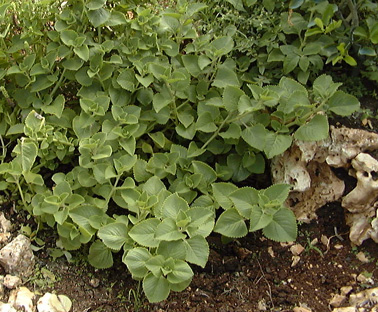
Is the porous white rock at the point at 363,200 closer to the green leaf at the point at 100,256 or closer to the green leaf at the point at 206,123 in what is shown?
the green leaf at the point at 206,123

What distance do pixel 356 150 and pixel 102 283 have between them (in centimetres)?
132

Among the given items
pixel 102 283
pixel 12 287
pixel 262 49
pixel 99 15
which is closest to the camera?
pixel 12 287

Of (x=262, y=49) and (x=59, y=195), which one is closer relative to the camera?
(x=59, y=195)

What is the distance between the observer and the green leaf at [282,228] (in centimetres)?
210

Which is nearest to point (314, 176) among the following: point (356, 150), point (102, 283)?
point (356, 150)

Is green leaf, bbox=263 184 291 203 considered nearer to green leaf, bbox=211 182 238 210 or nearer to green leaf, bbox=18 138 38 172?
green leaf, bbox=211 182 238 210

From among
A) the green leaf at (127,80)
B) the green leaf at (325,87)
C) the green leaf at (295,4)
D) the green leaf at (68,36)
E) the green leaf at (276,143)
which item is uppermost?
the green leaf at (68,36)

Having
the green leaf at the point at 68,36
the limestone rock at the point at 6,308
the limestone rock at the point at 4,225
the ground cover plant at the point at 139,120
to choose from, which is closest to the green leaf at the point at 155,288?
the ground cover plant at the point at 139,120

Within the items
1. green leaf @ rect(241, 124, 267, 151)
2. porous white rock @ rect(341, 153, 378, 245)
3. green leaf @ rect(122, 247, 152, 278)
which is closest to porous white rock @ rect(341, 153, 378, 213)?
porous white rock @ rect(341, 153, 378, 245)

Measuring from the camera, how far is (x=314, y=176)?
258 centimetres

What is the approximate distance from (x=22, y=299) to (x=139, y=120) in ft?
3.19

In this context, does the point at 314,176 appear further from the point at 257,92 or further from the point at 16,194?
the point at 16,194

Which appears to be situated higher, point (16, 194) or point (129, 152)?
point (129, 152)

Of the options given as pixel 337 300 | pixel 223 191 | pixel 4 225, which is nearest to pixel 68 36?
pixel 4 225
